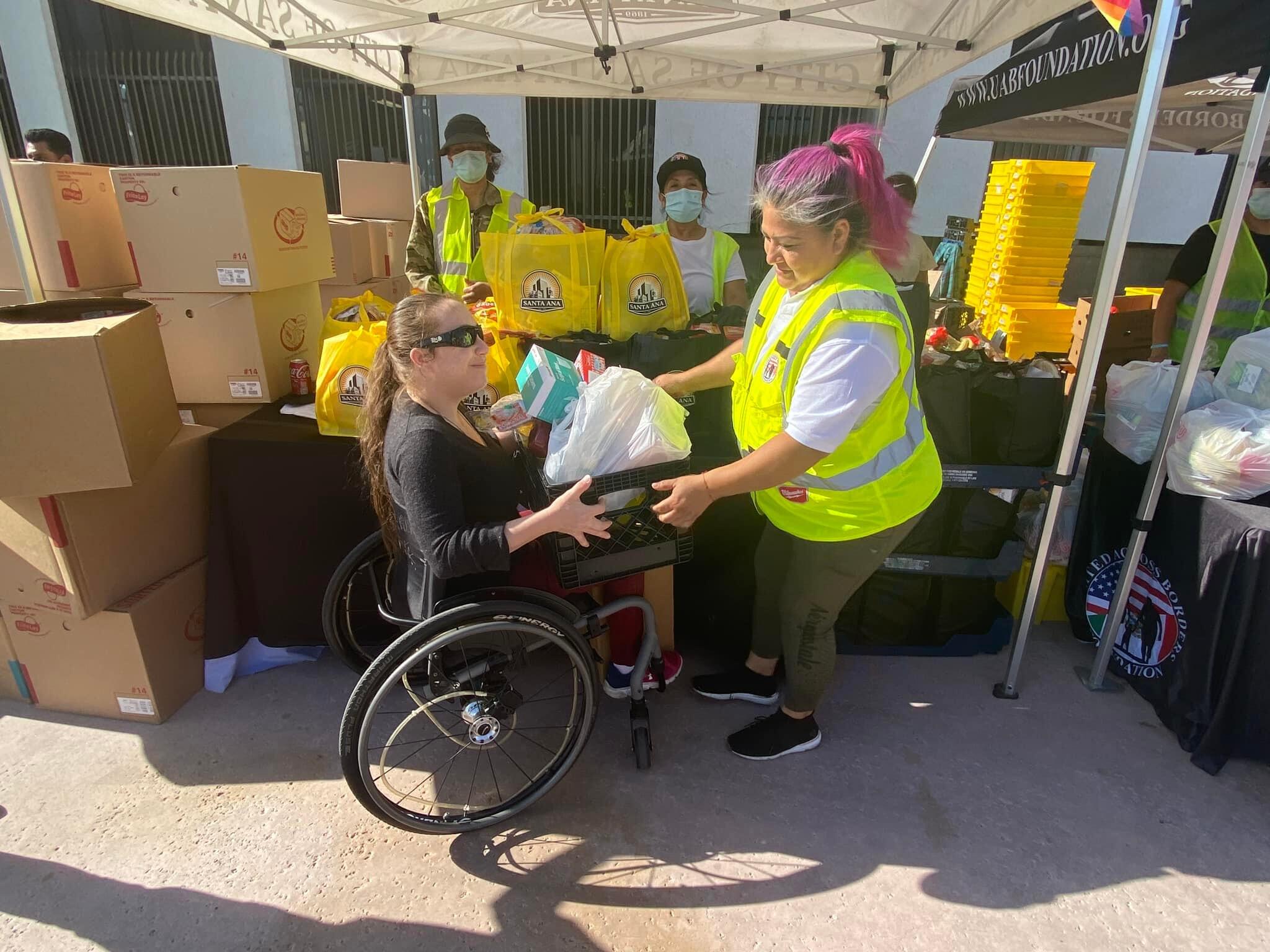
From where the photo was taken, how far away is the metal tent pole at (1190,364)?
1.99 m

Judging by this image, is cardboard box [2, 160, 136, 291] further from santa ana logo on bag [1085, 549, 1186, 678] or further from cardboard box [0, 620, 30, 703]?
santa ana logo on bag [1085, 549, 1186, 678]

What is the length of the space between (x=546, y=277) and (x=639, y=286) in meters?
0.34

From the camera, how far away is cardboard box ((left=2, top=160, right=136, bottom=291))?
2438 mm

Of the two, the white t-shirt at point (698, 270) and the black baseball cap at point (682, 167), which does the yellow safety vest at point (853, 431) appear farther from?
the black baseball cap at point (682, 167)

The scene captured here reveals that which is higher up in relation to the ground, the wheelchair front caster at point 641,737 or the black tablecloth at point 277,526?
the black tablecloth at point 277,526

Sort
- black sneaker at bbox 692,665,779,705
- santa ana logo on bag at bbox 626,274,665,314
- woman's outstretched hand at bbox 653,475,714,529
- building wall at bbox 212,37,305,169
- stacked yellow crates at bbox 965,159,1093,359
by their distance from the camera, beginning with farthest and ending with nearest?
building wall at bbox 212,37,305,169 < stacked yellow crates at bbox 965,159,1093,359 < santa ana logo on bag at bbox 626,274,665,314 < black sneaker at bbox 692,665,779,705 < woman's outstretched hand at bbox 653,475,714,529

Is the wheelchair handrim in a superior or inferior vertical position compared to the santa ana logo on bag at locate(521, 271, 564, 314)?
inferior

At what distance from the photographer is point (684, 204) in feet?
10.0

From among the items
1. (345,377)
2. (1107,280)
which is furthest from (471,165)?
(1107,280)

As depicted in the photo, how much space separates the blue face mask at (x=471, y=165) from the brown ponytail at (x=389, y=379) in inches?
74.0

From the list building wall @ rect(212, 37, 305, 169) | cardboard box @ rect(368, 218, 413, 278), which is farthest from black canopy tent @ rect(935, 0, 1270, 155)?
building wall @ rect(212, 37, 305, 169)

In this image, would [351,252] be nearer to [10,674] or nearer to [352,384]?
[352,384]

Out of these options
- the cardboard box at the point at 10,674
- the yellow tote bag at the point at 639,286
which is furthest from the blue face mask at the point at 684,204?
the cardboard box at the point at 10,674

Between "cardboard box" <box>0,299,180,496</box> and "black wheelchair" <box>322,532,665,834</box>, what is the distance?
2.31ft
